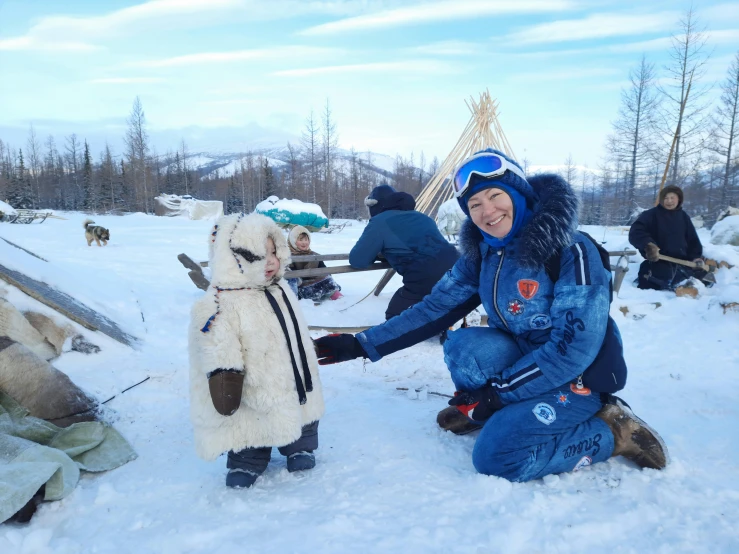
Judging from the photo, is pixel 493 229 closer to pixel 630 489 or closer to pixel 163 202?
pixel 630 489

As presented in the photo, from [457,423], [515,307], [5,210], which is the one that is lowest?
[5,210]

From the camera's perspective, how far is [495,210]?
2129 millimetres

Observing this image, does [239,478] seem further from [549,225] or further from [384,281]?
[384,281]

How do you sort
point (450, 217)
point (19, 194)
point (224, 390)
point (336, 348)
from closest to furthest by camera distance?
point (224, 390)
point (336, 348)
point (450, 217)
point (19, 194)

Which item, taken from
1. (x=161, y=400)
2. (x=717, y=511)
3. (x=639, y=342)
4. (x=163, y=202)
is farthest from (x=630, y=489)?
(x=163, y=202)

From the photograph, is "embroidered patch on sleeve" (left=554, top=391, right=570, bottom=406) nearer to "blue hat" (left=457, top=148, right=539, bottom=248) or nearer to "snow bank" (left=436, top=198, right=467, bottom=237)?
"blue hat" (left=457, top=148, right=539, bottom=248)

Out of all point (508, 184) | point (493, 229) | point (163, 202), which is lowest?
point (163, 202)

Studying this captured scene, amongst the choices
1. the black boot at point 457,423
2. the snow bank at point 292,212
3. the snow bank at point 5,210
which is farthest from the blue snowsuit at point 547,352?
the snow bank at point 5,210

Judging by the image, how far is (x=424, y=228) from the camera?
4.14 m

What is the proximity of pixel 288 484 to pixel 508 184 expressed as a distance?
61.4 inches

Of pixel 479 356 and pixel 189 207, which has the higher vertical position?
pixel 479 356

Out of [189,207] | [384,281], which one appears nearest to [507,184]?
[384,281]

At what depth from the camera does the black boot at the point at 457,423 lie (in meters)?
2.42

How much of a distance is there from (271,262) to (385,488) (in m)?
1.02
